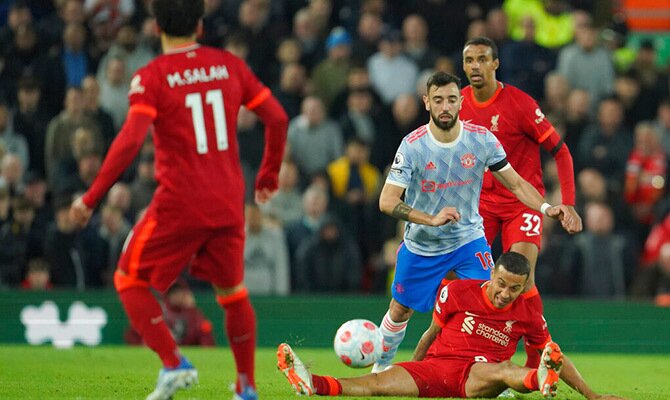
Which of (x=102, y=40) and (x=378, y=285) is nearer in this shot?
(x=378, y=285)

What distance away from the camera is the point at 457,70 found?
17.5m

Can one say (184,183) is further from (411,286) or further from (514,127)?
(514,127)

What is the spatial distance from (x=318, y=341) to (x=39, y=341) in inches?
132

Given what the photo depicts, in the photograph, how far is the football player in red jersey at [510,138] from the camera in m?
10.3

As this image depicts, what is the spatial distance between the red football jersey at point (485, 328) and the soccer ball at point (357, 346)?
1.37 feet

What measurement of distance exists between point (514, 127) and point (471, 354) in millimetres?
2192

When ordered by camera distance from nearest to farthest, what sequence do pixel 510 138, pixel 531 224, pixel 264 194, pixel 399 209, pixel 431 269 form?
pixel 264 194
pixel 399 209
pixel 431 269
pixel 531 224
pixel 510 138

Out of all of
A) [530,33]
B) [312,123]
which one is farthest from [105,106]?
[530,33]

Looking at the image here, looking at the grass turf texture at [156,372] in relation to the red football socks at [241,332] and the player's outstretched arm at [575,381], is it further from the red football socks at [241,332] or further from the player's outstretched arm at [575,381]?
the red football socks at [241,332]

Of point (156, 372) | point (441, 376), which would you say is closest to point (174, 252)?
point (441, 376)

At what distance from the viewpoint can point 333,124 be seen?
17.1 m

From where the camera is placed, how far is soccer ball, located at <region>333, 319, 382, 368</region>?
9234 mm

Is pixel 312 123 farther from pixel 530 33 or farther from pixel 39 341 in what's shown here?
pixel 39 341

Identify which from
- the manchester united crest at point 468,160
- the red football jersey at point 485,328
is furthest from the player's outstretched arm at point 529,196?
the red football jersey at point 485,328
